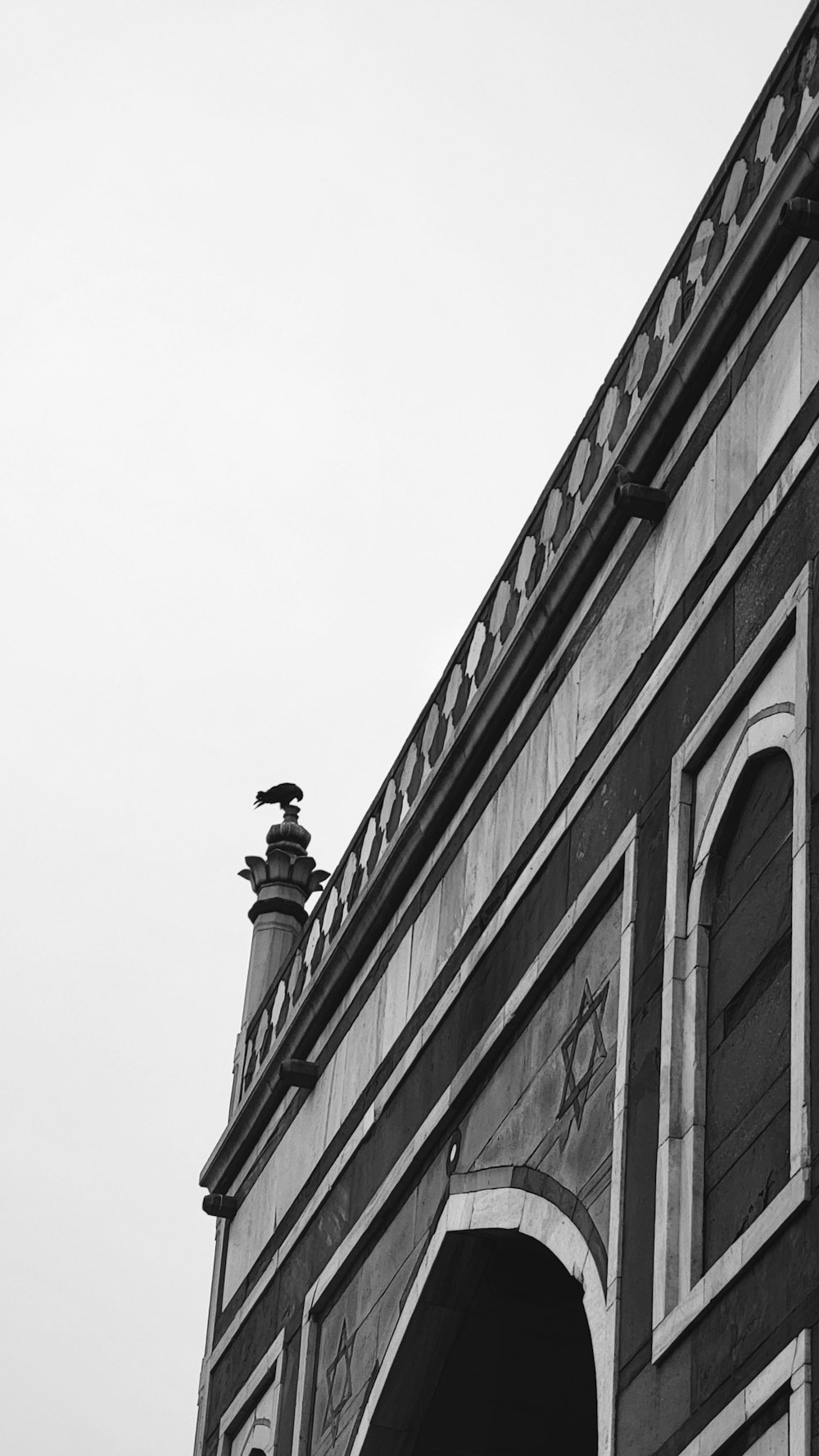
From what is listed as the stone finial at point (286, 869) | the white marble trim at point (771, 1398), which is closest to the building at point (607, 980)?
the white marble trim at point (771, 1398)

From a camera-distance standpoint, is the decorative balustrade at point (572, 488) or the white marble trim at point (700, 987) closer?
the white marble trim at point (700, 987)

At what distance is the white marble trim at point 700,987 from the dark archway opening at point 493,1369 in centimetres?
287

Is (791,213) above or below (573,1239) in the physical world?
above

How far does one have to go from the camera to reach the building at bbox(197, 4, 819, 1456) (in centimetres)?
1052

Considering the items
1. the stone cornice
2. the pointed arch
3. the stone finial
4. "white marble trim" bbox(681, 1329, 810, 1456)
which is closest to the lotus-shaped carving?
the stone finial

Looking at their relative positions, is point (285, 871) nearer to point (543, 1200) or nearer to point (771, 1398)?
point (543, 1200)

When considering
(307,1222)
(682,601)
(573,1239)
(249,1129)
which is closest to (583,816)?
(682,601)

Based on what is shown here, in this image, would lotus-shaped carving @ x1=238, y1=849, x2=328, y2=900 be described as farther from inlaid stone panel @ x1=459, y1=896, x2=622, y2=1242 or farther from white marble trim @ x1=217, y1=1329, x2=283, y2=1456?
inlaid stone panel @ x1=459, y1=896, x2=622, y2=1242

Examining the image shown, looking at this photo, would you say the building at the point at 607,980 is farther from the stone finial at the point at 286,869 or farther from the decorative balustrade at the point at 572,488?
the stone finial at the point at 286,869

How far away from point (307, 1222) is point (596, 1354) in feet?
16.2

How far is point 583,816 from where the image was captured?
42.6 feet

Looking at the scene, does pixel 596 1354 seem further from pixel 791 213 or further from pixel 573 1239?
pixel 791 213

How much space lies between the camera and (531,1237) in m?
13.1

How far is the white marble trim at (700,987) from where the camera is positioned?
395 inches
